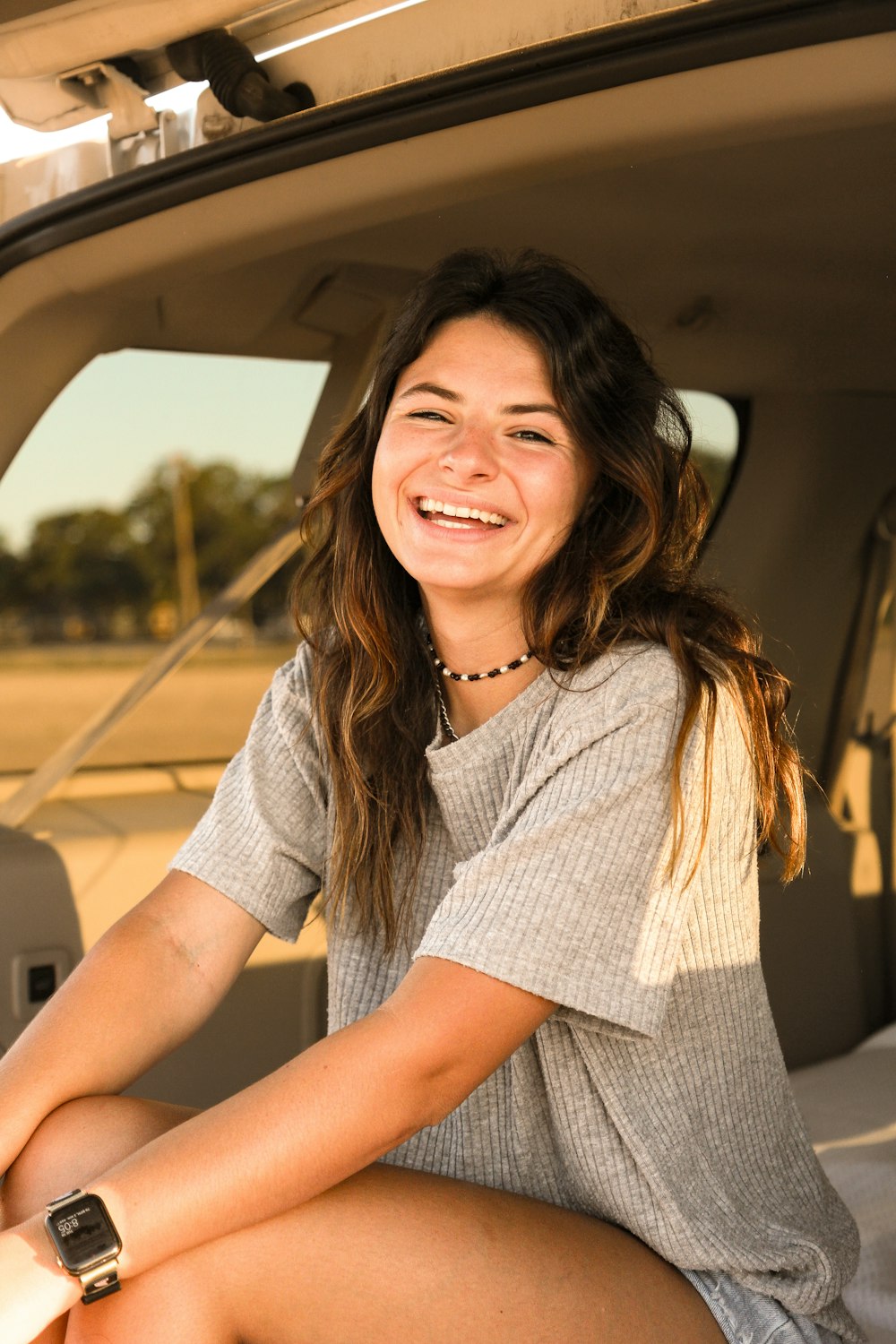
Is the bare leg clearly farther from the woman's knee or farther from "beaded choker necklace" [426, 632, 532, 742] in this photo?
"beaded choker necklace" [426, 632, 532, 742]

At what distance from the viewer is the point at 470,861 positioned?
1489 millimetres

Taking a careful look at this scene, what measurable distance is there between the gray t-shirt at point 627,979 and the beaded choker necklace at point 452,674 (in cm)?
6

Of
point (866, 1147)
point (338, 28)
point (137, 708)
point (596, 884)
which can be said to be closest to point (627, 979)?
point (596, 884)

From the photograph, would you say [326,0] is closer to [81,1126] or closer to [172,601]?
[81,1126]

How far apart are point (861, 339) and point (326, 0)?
5.04 feet

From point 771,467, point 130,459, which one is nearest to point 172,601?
point 130,459

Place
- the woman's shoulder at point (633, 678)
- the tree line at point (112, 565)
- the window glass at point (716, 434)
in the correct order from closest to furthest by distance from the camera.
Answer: the woman's shoulder at point (633, 678) < the window glass at point (716, 434) < the tree line at point (112, 565)

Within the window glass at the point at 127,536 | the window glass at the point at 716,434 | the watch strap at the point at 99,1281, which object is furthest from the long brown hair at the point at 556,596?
the window glass at the point at 127,536

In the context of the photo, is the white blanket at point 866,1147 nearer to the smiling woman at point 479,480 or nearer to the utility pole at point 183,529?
the smiling woman at point 479,480

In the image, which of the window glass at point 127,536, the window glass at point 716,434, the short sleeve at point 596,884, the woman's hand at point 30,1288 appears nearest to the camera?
the woman's hand at point 30,1288

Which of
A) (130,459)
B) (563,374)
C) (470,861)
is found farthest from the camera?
(130,459)

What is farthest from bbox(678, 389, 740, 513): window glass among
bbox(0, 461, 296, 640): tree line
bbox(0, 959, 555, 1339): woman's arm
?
bbox(0, 461, 296, 640): tree line

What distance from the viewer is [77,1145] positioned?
5.11 feet

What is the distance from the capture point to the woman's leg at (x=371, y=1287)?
132cm
